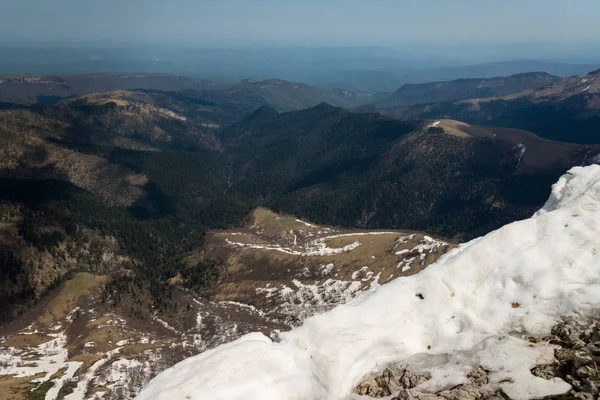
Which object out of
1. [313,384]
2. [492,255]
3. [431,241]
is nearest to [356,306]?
[313,384]

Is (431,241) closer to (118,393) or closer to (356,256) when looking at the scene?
(356,256)

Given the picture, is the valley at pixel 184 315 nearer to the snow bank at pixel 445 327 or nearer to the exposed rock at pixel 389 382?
the snow bank at pixel 445 327

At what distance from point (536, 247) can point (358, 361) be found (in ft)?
40.9

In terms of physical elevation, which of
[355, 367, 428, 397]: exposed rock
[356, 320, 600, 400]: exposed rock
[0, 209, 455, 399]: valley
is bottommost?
[0, 209, 455, 399]: valley

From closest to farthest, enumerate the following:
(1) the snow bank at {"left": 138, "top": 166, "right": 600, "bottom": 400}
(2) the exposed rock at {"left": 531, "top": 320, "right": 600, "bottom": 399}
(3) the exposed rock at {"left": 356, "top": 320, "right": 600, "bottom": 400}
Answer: (2) the exposed rock at {"left": 531, "top": 320, "right": 600, "bottom": 399} < (3) the exposed rock at {"left": 356, "top": 320, "right": 600, "bottom": 400} < (1) the snow bank at {"left": 138, "top": 166, "right": 600, "bottom": 400}

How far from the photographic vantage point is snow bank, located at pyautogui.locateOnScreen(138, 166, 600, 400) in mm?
17594

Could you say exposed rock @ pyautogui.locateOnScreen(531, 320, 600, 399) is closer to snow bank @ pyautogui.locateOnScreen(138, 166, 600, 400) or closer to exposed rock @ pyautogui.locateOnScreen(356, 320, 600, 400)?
exposed rock @ pyautogui.locateOnScreen(356, 320, 600, 400)

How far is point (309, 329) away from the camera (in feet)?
71.3

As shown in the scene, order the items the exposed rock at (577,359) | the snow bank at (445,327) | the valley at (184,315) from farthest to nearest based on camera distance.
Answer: the valley at (184,315)
the snow bank at (445,327)
the exposed rock at (577,359)

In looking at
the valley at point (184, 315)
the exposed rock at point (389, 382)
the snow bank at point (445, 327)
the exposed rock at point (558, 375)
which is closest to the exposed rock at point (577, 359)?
the exposed rock at point (558, 375)

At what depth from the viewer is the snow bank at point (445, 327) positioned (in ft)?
57.7

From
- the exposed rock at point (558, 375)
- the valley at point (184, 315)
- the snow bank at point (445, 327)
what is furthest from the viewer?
the valley at point (184, 315)

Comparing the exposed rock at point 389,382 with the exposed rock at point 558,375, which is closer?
the exposed rock at point 558,375

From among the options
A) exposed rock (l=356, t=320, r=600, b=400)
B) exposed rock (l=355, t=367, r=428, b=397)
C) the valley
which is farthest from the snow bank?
the valley
